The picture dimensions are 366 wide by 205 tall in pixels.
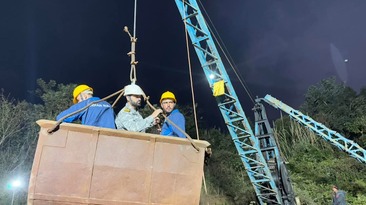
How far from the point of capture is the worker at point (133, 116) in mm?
3428

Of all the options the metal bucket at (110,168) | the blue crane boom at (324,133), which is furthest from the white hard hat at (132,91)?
the blue crane boom at (324,133)

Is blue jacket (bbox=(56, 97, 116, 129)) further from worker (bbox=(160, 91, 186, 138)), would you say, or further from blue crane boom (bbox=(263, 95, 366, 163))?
blue crane boom (bbox=(263, 95, 366, 163))

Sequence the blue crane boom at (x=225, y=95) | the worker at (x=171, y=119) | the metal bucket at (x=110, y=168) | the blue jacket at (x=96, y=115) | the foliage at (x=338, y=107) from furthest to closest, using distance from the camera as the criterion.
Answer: the foliage at (x=338, y=107), the blue crane boom at (x=225, y=95), the worker at (x=171, y=119), the blue jacket at (x=96, y=115), the metal bucket at (x=110, y=168)

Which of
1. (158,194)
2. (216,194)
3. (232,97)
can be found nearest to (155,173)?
(158,194)

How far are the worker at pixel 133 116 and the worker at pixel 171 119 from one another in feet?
0.50

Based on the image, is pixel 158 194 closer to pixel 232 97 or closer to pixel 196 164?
pixel 196 164

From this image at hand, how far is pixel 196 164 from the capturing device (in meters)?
2.77

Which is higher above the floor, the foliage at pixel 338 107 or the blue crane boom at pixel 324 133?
the foliage at pixel 338 107

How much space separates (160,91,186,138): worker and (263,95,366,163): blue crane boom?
14.8 metres

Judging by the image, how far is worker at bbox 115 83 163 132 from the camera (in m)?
3.43

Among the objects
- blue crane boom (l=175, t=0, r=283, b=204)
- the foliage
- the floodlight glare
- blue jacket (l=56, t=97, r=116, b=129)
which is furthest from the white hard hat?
the foliage

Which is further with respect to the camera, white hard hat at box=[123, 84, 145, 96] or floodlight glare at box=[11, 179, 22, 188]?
floodlight glare at box=[11, 179, 22, 188]

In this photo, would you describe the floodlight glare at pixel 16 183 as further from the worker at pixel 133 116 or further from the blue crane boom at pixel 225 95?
the worker at pixel 133 116

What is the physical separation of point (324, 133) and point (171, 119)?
61.7 ft
